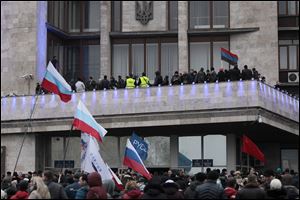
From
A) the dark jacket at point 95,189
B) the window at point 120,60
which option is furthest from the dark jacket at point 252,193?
the window at point 120,60

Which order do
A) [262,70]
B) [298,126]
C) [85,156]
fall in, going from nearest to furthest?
[85,156] → [298,126] → [262,70]

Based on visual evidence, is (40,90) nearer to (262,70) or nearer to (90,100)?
(90,100)

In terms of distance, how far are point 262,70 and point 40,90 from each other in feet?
42.5

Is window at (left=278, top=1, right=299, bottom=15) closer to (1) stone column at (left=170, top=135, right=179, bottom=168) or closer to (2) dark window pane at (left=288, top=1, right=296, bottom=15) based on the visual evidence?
(2) dark window pane at (left=288, top=1, right=296, bottom=15)

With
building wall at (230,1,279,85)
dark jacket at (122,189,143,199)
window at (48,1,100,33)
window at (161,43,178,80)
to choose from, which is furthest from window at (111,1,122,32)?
dark jacket at (122,189,143,199)

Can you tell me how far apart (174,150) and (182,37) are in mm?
8628

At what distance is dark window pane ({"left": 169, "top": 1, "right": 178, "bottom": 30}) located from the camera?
42094mm

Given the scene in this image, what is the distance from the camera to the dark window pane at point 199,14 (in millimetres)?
41812

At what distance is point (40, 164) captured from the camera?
35.7 metres

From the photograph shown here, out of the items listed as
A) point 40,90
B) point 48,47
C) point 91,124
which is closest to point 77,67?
point 48,47

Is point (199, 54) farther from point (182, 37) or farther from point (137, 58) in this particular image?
point (137, 58)

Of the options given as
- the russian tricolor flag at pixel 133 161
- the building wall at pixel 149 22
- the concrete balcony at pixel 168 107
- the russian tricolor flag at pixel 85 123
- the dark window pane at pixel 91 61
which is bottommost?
the russian tricolor flag at pixel 133 161

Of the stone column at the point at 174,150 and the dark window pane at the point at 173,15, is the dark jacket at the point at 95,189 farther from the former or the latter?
the dark window pane at the point at 173,15

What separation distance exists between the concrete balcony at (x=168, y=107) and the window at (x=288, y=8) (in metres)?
8.82
